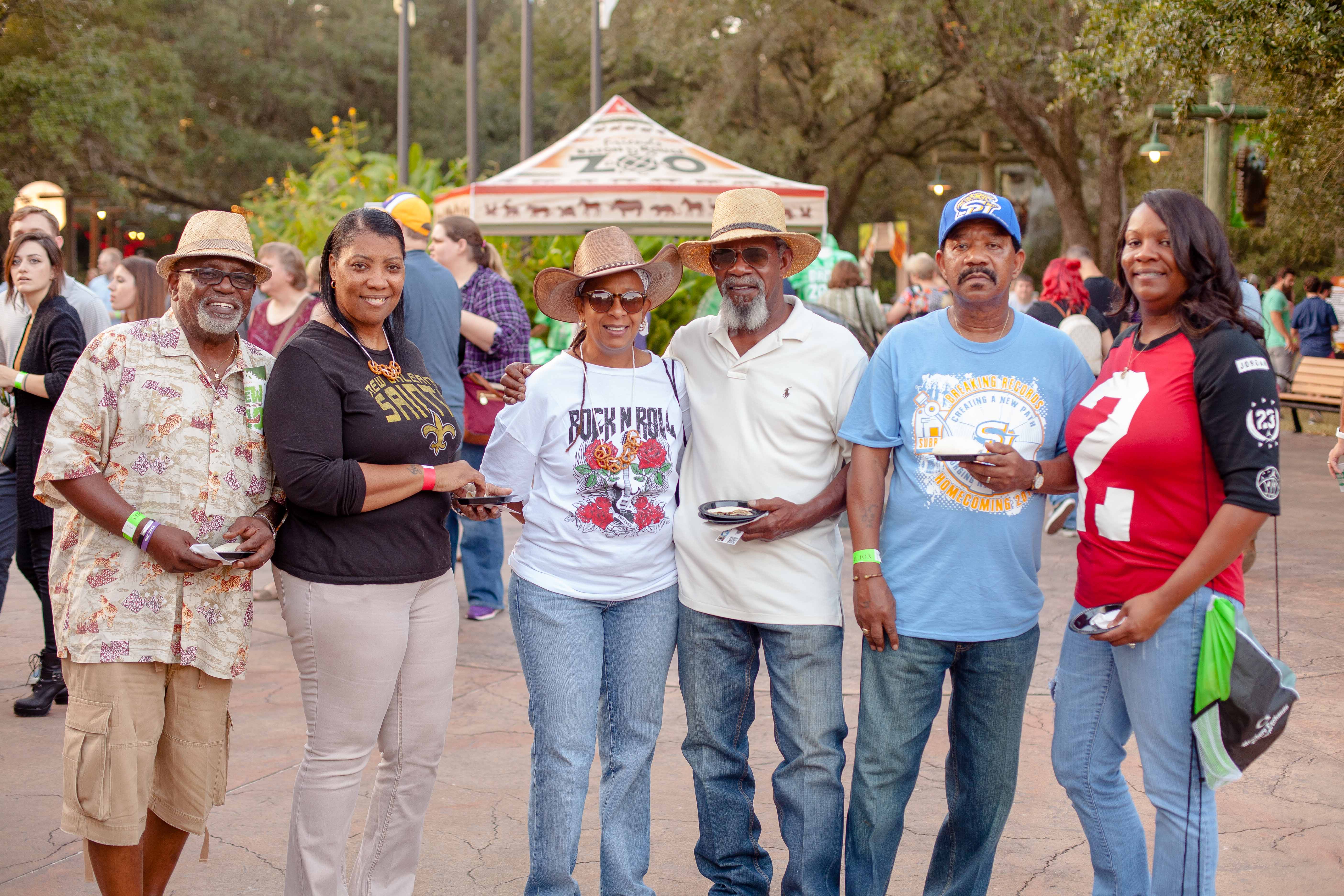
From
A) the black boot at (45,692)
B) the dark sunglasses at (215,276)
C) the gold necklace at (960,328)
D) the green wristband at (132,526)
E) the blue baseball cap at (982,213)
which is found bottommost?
the black boot at (45,692)

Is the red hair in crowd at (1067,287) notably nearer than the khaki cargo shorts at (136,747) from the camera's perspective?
No

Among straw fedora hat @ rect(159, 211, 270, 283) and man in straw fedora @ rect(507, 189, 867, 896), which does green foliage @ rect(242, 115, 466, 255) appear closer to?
straw fedora hat @ rect(159, 211, 270, 283)

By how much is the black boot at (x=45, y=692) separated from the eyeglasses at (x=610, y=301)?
312 cm

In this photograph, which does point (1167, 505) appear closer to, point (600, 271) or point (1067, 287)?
point (600, 271)

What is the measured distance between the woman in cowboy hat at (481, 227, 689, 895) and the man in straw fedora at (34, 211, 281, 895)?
0.72 meters

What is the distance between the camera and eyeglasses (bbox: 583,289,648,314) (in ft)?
10.7

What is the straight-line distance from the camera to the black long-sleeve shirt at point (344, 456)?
2.91 meters

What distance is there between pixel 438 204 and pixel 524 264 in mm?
3976

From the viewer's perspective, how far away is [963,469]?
3.04 metres

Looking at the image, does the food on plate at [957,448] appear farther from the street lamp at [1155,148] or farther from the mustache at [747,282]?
the street lamp at [1155,148]

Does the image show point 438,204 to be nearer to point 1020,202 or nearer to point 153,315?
point 153,315

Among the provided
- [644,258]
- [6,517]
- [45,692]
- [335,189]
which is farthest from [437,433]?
[335,189]

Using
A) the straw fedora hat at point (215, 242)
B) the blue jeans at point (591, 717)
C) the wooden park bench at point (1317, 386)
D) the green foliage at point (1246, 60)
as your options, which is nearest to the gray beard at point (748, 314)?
the blue jeans at point (591, 717)

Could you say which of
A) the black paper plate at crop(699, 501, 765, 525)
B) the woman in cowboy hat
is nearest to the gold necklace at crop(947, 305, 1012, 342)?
the black paper plate at crop(699, 501, 765, 525)
